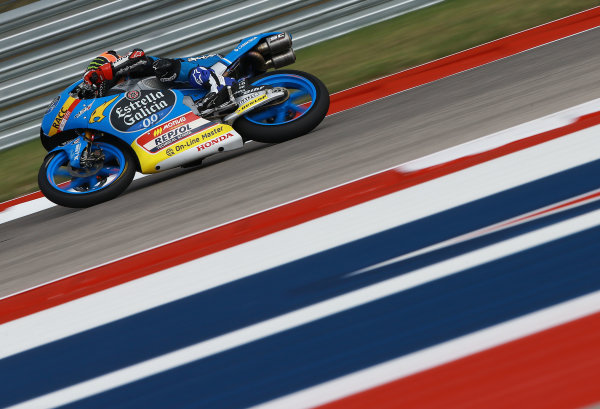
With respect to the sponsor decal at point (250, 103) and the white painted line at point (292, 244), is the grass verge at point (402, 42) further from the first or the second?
the white painted line at point (292, 244)

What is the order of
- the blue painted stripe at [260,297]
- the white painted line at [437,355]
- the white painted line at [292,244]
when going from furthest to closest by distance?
the white painted line at [292,244] → the blue painted stripe at [260,297] → the white painted line at [437,355]

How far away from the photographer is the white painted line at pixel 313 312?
122 inches

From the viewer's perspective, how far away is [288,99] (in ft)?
21.7

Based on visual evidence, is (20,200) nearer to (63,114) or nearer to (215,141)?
(63,114)

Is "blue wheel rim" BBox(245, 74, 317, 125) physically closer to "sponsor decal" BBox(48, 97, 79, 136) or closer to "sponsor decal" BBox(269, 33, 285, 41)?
"sponsor decal" BBox(269, 33, 285, 41)

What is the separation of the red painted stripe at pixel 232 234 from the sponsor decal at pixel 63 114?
2230 mm

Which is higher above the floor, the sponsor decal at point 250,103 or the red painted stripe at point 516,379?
the red painted stripe at point 516,379

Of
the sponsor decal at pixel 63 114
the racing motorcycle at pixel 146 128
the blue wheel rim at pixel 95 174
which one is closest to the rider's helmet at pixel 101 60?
the racing motorcycle at pixel 146 128

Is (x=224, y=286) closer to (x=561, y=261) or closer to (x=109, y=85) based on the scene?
(x=561, y=261)

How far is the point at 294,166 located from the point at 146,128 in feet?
4.77

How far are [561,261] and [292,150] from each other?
3.47 metres

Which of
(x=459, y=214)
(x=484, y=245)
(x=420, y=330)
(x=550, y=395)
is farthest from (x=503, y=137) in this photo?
(x=550, y=395)

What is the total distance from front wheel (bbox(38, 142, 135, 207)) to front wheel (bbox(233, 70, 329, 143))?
3.24 feet

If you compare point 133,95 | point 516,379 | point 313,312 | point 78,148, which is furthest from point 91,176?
point 516,379
